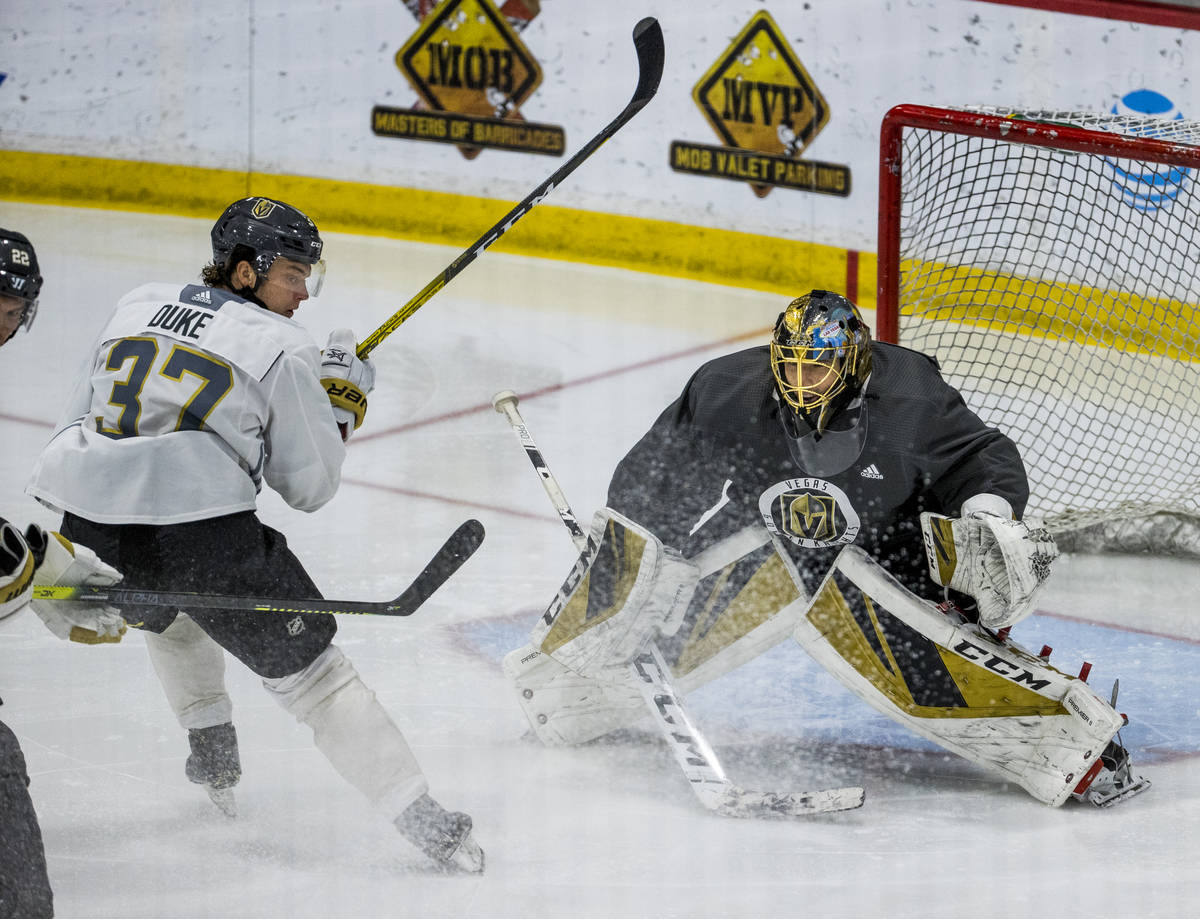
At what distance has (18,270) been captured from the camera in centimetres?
217

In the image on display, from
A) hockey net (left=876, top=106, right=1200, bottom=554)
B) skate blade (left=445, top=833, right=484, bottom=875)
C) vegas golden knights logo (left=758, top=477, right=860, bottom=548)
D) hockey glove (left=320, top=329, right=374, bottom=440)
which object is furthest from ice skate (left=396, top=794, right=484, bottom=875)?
hockey net (left=876, top=106, right=1200, bottom=554)

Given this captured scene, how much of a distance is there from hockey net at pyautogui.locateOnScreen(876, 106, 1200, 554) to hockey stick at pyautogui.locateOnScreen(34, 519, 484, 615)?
1570 mm

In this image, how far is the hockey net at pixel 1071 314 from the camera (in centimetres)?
391

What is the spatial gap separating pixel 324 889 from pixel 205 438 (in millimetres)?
675

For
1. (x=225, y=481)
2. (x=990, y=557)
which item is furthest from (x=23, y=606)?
(x=990, y=557)

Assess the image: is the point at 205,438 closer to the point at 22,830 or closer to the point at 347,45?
the point at 22,830

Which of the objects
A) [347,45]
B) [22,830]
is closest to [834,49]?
[347,45]

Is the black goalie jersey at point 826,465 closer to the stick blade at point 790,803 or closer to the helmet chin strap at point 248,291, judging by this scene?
the stick blade at point 790,803

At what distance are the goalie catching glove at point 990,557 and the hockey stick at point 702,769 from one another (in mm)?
365

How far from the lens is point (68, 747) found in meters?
2.88

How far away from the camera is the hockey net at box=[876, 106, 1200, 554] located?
12.8ft

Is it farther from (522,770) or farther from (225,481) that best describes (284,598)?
(522,770)

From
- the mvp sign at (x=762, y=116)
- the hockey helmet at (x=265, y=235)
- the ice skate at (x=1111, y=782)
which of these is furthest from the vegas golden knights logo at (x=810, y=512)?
the mvp sign at (x=762, y=116)

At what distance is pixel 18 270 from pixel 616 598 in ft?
3.57
